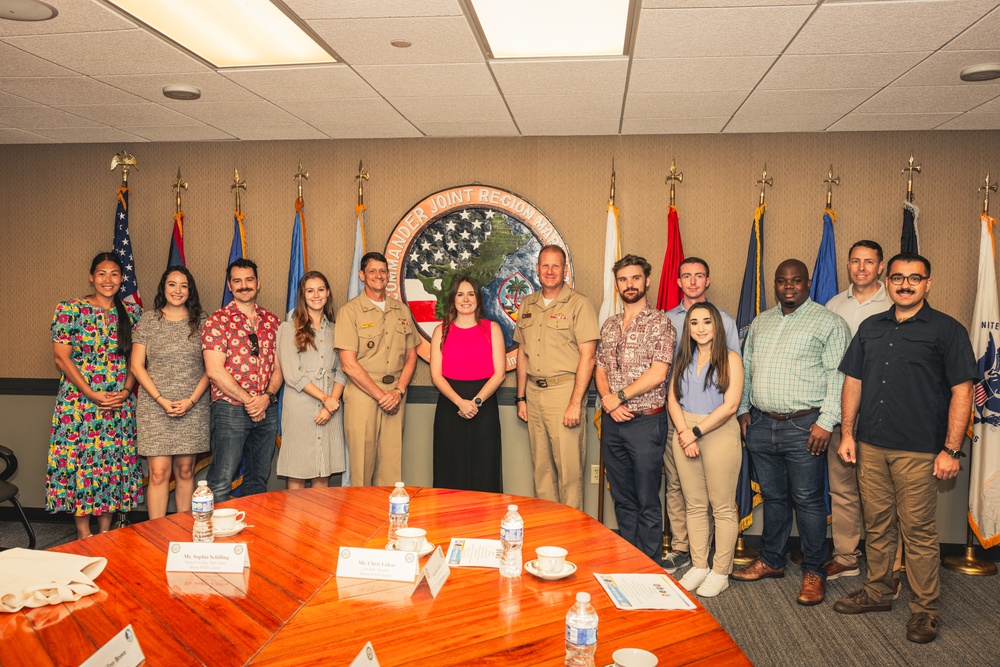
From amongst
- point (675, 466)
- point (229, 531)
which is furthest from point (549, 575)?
point (675, 466)

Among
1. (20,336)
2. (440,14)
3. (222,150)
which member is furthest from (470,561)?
(20,336)

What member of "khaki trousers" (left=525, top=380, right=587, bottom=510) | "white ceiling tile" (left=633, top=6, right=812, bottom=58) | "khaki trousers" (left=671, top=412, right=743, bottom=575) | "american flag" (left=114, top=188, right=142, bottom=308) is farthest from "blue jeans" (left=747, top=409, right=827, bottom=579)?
"american flag" (left=114, top=188, right=142, bottom=308)

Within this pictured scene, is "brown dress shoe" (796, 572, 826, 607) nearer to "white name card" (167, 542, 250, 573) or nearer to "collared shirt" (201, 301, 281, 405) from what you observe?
"white name card" (167, 542, 250, 573)

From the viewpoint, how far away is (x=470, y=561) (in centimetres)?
204

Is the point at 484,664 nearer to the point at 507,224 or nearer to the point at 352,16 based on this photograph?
the point at 352,16

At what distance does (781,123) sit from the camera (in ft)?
14.3

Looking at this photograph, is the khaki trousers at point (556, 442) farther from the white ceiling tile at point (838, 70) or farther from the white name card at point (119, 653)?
the white name card at point (119, 653)

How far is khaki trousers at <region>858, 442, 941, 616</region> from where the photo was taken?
3354 mm

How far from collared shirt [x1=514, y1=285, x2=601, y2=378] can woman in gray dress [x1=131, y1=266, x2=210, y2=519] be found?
6.52 ft

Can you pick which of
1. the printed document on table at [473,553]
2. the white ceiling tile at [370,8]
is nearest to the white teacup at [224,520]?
the printed document on table at [473,553]

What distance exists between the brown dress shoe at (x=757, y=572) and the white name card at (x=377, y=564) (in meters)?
2.69

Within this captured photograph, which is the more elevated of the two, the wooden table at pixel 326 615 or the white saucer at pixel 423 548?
the white saucer at pixel 423 548

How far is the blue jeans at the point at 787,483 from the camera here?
3781 mm

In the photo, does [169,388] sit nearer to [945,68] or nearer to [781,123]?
[781,123]
